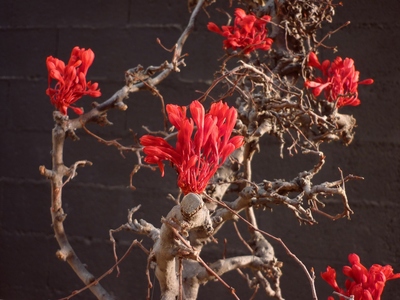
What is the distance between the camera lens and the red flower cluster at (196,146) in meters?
0.45

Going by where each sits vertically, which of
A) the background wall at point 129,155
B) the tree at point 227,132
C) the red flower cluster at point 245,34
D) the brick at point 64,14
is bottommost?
the background wall at point 129,155

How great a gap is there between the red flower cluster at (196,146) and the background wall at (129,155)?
0.92 metres

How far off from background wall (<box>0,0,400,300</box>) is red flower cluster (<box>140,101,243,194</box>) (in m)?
0.92

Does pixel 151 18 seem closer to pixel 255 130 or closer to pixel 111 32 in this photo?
pixel 111 32

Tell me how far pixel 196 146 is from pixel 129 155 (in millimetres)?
1037

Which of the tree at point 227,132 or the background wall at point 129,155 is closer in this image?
the tree at point 227,132

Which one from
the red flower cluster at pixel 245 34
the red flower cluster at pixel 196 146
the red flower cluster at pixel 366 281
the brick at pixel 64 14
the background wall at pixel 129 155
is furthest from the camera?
the brick at pixel 64 14

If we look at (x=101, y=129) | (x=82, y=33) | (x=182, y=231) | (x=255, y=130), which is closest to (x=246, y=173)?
(x=255, y=130)

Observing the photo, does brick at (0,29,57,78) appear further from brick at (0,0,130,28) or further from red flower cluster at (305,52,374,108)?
red flower cluster at (305,52,374,108)

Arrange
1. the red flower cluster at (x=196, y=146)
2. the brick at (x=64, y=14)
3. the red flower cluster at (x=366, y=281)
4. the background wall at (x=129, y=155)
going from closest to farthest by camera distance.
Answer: the red flower cluster at (x=196, y=146), the red flower cluster at (x=366, y=281), the background wall at (x=129, y=155), the brick at (x=64, y=14)

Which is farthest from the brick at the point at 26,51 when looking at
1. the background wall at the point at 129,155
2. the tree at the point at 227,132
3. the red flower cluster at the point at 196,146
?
the red flower cluster at the point at 196,146

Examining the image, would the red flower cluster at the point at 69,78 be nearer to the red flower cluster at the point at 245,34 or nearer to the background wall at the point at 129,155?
the red flower cluster at the point at 245,34

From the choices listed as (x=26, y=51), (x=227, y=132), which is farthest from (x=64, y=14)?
(x=227, y=132)

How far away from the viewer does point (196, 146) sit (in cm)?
46
